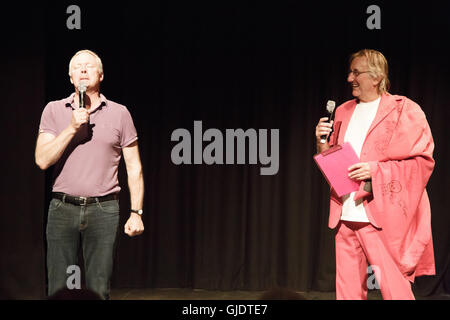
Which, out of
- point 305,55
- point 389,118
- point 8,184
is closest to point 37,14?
point 8,184

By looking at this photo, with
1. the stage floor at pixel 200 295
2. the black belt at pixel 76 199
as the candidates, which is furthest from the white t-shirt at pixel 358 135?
the stage floor at pixel 200 295

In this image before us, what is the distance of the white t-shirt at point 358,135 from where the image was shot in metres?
2.49

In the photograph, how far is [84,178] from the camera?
2.30 m

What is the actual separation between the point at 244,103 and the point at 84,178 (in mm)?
2201

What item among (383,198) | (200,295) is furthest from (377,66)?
(200,295)

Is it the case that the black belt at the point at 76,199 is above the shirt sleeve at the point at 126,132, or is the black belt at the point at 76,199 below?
below

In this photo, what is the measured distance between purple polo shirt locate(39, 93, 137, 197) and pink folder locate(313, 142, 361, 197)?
964mm

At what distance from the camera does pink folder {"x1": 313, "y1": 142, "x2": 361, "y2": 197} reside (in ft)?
8.03

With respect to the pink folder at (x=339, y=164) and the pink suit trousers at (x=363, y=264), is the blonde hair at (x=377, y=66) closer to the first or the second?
the pink folder at (x=339, y=164)

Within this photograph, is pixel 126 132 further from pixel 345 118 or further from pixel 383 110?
pixel 383 110

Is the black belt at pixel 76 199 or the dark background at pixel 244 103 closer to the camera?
the black belt at pixel 76 199
